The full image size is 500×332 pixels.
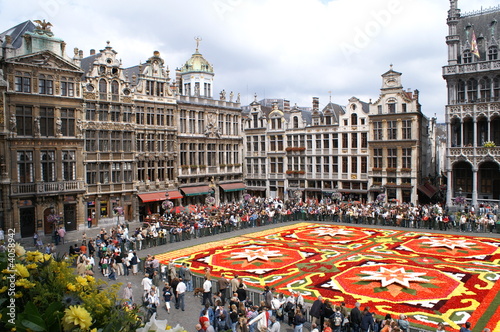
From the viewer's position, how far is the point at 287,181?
56125 millimetres

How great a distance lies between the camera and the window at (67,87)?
125 ft

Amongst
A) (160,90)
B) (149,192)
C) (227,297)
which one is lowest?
(227,297)

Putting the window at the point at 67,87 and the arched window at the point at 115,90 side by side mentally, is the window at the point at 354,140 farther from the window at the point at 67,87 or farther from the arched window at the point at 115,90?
the window at the point at 67,87

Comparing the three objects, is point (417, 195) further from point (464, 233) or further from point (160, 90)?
point (160, 90)

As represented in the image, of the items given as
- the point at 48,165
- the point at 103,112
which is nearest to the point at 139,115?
the point at 103,112

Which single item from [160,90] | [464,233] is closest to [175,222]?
[160,90]

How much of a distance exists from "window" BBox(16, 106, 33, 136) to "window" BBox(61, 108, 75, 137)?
266 cm

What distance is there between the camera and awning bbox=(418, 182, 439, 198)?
46494 millimetres

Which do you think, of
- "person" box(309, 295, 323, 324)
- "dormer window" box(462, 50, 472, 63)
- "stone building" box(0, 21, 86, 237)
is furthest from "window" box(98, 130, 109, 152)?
"dormer window" box(462, 50, 472, 63)

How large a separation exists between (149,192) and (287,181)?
1868 cm

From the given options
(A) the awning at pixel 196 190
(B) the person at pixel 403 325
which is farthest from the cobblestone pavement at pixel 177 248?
(A) the awning at pixel 196 190

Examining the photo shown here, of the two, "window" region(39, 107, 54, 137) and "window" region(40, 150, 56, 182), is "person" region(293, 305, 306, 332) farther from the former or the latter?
"window" region(39, 107, 54, 137)

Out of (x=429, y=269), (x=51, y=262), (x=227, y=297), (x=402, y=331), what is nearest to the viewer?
(x=51, y=262)

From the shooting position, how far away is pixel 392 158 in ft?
159
